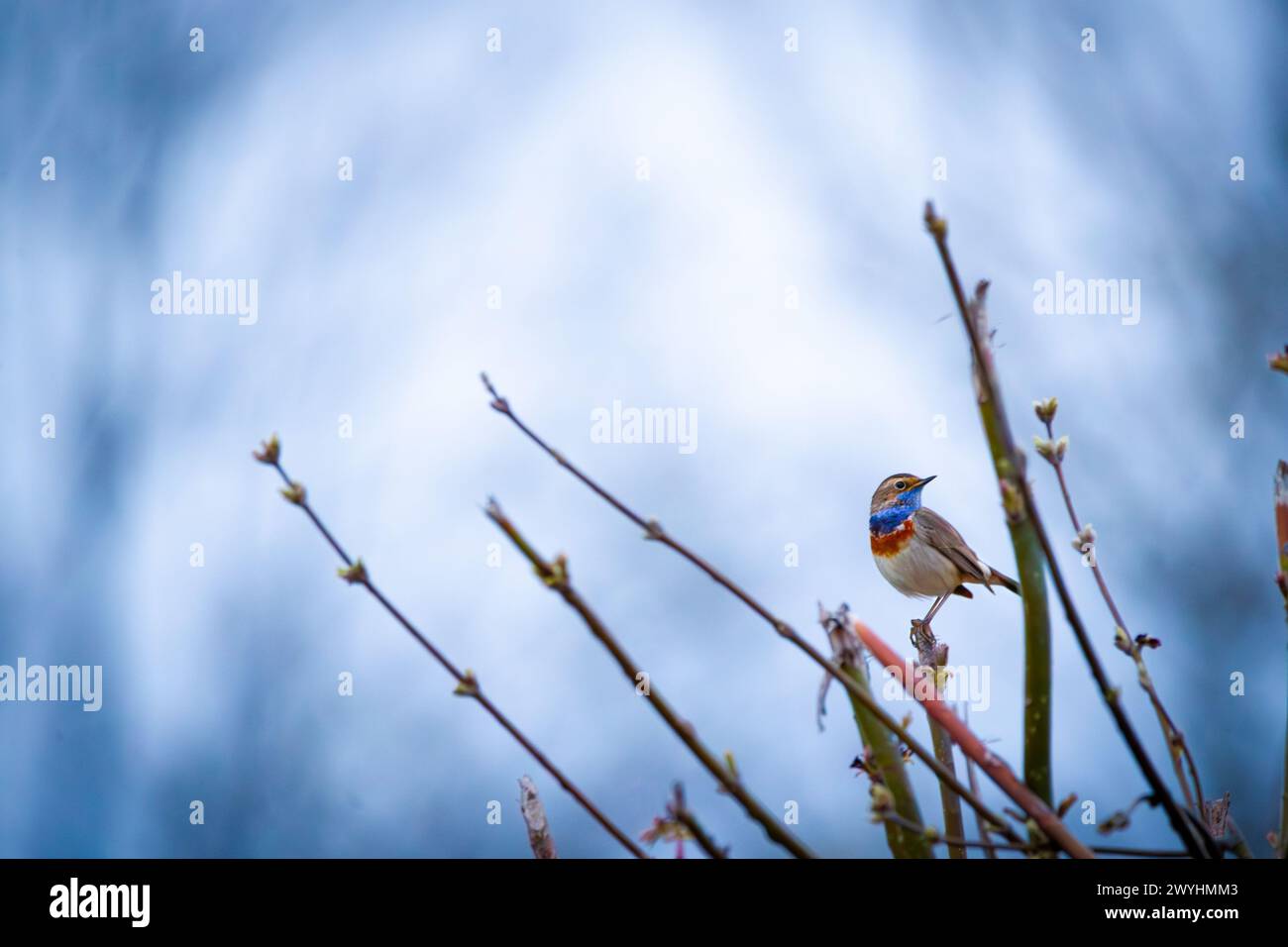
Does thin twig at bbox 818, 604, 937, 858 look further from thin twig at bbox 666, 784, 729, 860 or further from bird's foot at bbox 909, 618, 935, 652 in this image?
bird's foot at bbox 909, 618, 935, 652

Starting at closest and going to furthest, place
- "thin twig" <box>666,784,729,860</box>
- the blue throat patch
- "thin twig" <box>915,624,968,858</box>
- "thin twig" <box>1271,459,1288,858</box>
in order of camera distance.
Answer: "thin twig" <box>666,784,729,860</box>
"thin twig" <box>1271,459,1288,858</box>
"thin twig" <box>915,624,968,858</box>
the blue throat patch

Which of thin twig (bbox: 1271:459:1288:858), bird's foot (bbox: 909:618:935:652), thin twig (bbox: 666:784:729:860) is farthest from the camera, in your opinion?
bird's foot (bbox: 909:618:935:652)

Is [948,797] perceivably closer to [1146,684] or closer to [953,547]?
[1146,684]

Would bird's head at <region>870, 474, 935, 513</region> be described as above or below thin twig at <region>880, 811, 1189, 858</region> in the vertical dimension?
above

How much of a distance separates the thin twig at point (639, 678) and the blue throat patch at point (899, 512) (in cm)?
102

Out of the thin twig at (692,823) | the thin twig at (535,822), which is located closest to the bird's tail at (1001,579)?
the thin twig at (535,822)

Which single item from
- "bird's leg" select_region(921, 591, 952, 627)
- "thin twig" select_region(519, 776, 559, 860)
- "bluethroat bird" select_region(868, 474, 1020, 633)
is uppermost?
"bluethroat bird" select_region(868, 474, 1020, 633)

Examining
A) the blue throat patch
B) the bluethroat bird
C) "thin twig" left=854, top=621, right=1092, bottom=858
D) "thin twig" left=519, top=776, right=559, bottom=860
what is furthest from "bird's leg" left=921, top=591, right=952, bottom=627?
"thin twig" left=854, top=621, right=1092, bottom=858

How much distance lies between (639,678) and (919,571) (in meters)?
1.01

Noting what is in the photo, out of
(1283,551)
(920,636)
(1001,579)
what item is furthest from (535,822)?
(1001,579)

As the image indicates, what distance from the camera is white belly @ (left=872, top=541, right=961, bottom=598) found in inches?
51.0
